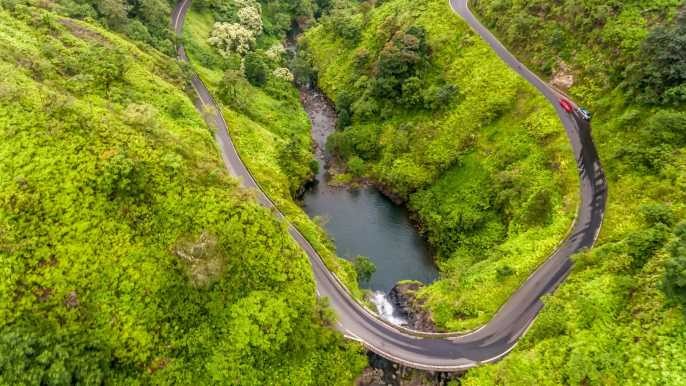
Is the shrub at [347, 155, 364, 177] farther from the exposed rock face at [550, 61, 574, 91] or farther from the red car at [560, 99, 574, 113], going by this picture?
the exposed rock face at [550, 61, 574, 91]

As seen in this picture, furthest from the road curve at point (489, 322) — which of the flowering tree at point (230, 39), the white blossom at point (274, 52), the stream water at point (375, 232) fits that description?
the flowering tree at point (230, 39)

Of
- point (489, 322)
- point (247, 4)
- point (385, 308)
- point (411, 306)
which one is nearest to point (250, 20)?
point (247, 4)

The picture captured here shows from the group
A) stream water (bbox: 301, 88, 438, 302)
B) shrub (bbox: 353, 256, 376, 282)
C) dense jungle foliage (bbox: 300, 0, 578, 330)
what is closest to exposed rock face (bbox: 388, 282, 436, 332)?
dense jungle foliage (bbox: 300, 0, 578, 330)

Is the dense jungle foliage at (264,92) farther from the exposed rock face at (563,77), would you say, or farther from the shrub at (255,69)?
the exposed rock face at (563,77)

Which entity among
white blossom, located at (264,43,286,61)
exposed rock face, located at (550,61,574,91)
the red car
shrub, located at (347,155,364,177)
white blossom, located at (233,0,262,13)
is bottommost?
shrub, located at (347,155,364,177)

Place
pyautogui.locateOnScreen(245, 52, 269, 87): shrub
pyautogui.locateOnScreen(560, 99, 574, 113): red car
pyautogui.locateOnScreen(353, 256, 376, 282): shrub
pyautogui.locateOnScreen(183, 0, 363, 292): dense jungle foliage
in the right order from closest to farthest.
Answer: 1. pyautogui.locateOnScreen(353, 256, 376, 282): shrub
2. pyautogui.locateOnScreen(560, 99, 574, 113): red car
3. pyautogui.locateOnScreen(183, 0, 363, 292): dense jungle foliage
4. pyautogui.locateOnScreen(245, 52, 269, 87): shrub

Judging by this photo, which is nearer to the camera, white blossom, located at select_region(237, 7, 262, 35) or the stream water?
the stream water

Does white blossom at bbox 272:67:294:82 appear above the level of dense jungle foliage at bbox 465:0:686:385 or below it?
below
